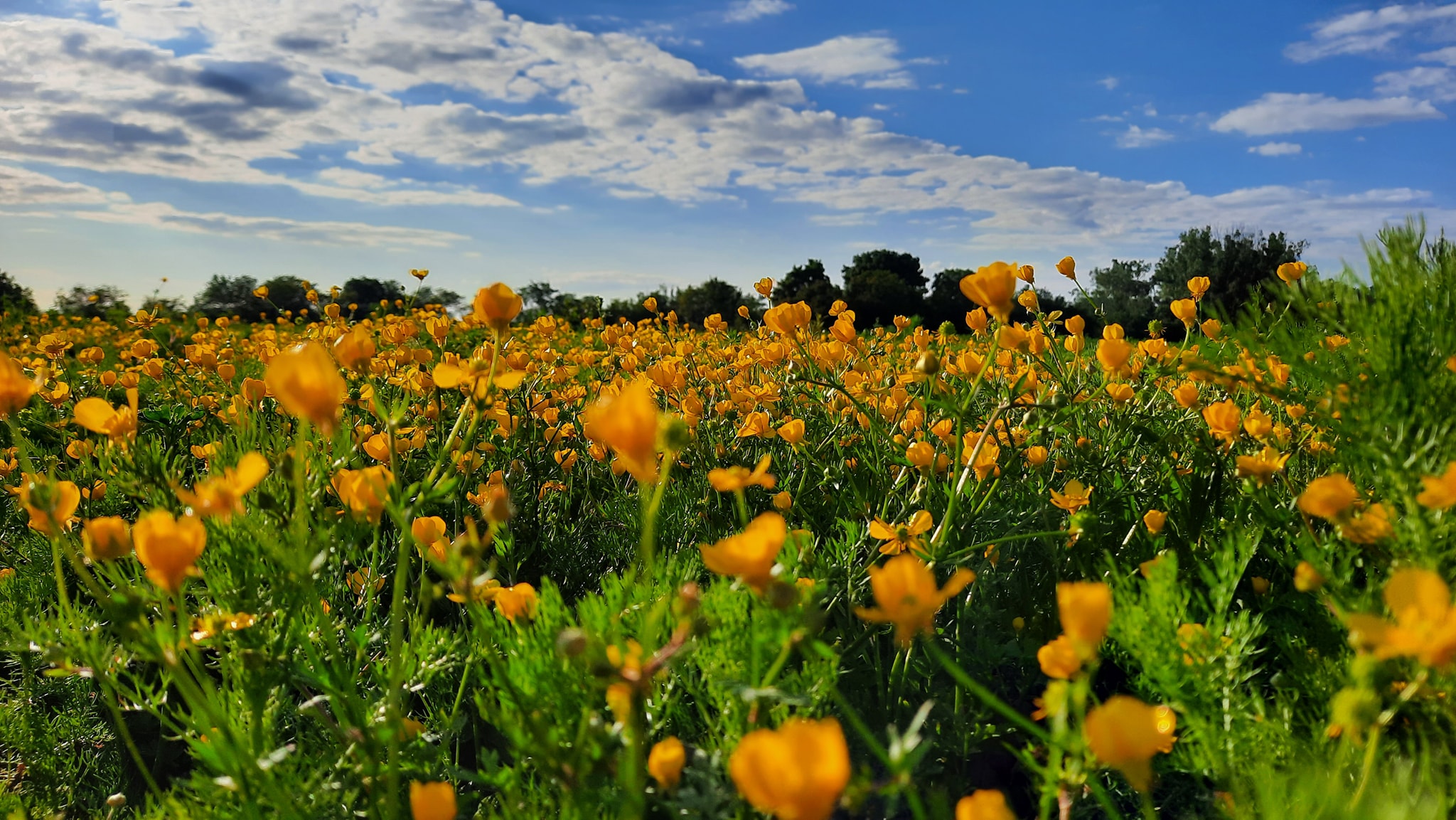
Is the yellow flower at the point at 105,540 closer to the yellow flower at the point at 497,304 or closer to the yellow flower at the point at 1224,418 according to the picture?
the yellow flower at the point at 497,304

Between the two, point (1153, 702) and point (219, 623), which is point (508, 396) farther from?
point (1153, 702)

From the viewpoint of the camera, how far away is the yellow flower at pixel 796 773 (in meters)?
0.73

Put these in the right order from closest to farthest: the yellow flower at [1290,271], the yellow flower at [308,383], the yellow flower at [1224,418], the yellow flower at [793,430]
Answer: the yellow flower at [308,383]
the yellow flower at [1224,418]
the yellow flower at [793,430]
the yellow flower at [1290,271]

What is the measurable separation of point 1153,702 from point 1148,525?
0.39 m

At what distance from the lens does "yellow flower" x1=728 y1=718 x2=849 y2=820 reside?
2.41 feet

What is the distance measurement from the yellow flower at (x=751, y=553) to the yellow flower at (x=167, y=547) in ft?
2.20

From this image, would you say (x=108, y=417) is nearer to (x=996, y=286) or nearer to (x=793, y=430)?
(x=793, y=430)

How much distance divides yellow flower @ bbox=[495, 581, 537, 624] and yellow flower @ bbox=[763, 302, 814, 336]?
1186 millimetres

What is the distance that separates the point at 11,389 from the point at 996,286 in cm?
168

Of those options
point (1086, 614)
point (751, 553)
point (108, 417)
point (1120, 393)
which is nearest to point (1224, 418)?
point (1120, 393)

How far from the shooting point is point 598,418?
949mm

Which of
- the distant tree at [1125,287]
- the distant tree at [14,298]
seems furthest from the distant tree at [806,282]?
the distant tree at [14,298]

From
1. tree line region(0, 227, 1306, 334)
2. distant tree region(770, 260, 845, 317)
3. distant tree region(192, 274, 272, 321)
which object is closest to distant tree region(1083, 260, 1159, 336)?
tree line region(0, 227, 1306, 334)

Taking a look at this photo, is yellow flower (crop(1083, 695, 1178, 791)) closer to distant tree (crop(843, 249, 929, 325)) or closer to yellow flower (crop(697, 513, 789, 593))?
yellow flower (crop(697, 513, 789, 593))
